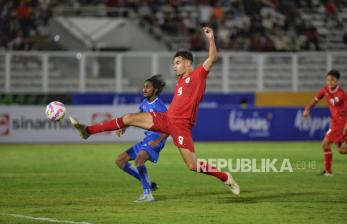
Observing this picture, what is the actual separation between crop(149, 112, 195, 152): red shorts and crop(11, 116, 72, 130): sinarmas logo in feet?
53.1

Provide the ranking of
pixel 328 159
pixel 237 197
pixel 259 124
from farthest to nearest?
1. pixel 259 124
2. pixel 328 159
3. pixel 237 197

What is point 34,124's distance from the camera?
2917 cm

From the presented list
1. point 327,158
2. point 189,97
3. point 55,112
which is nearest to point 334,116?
point 327,158

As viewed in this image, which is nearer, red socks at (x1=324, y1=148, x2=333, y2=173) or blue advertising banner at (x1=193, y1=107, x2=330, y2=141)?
red socks at (x1=324, y1=148, x2=333, y2=173)

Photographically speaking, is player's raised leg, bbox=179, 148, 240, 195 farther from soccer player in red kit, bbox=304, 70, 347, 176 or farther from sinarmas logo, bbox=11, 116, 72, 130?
sinarmas logo, bbox=11, 116, 72, 130

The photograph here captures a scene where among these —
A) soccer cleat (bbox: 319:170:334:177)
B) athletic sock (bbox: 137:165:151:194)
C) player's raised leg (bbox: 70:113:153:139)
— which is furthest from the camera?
soccer cleat (bbox: 319:170:334:177)

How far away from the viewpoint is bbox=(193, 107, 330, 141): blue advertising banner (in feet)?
100

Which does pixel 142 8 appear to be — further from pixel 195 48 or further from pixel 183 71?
pixel 183 71

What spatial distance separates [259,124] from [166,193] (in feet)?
52.8

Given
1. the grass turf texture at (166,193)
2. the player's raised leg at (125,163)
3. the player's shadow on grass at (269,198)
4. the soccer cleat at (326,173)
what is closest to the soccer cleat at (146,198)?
the grass turf texture at (166,193)

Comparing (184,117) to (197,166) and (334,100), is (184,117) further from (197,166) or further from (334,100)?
(334,100)

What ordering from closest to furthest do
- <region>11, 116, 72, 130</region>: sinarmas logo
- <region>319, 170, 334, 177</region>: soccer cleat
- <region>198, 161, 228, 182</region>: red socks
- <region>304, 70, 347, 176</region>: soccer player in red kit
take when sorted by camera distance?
1. <region>198, 161, 228, 182</region>: red socks
2. <region>319, 170, 334, 177</region>: soccer cleat
3. <region>304, 70, 347, 176</region>: soccer player in red kit
4. <region>11, 116, 72, 130</region>: sinarmas logo

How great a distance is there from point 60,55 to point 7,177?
1578 cm

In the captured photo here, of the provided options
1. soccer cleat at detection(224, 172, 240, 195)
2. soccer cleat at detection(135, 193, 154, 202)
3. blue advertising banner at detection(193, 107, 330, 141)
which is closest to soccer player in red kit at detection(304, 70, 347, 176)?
soccer cleat at detection(224, 172, 240, 195)
